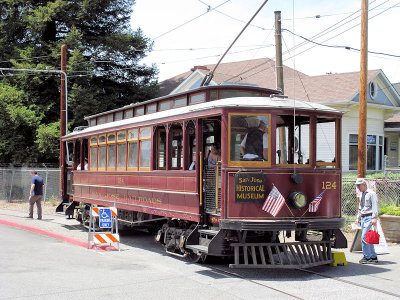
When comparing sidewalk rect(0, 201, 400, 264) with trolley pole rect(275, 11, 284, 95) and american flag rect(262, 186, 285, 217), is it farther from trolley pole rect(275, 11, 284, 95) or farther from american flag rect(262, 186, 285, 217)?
trolley pole rect(275, 11, 284, 95)

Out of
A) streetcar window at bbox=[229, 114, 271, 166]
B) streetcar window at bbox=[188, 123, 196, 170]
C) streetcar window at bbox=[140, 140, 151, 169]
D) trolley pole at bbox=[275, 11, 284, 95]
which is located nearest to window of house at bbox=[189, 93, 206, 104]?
streetcar window at bbox=[188, 123, 196, 170]

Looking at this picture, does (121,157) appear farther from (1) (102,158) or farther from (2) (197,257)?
(2) (197,257)

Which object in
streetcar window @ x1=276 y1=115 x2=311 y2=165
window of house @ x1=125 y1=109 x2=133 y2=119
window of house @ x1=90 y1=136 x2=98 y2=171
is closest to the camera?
streetcar window @ x1=276 y1=115 x2=311 y2=165

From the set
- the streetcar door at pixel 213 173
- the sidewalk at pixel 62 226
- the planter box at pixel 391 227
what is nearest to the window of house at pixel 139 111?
the streetcar door at pixel 213 173

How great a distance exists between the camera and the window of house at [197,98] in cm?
1021

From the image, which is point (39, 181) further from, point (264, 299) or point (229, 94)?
point (264, 299)

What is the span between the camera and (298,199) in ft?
28.3

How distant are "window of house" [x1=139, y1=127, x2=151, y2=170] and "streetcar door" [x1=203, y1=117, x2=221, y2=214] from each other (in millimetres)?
1469

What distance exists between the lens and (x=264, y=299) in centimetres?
679

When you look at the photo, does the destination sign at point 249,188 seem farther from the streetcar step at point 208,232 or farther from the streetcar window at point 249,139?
the streetcar step at point 208,232

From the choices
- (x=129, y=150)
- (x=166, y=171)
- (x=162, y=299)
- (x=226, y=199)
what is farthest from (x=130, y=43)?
(x=162, y=299)

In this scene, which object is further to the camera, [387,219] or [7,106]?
[7,106]

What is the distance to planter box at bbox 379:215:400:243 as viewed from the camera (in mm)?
11898

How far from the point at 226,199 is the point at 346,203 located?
6.89 m
